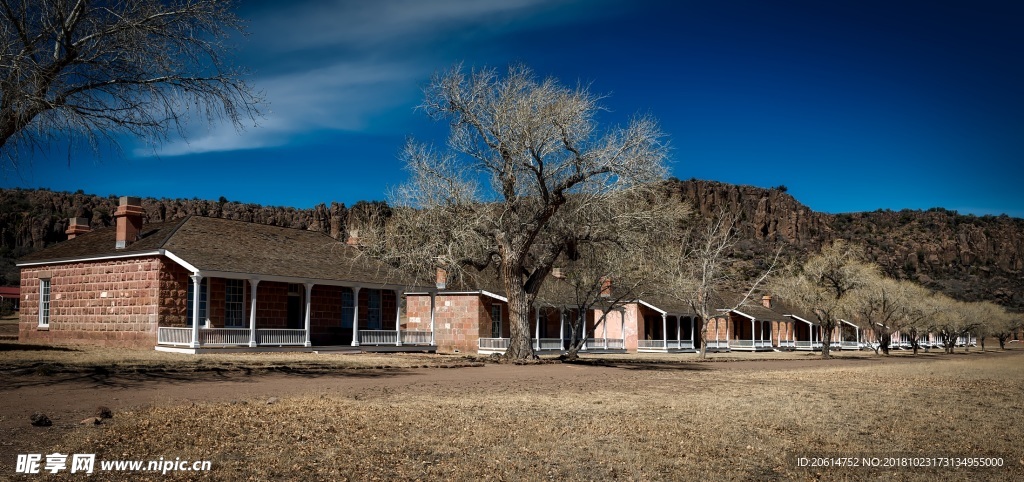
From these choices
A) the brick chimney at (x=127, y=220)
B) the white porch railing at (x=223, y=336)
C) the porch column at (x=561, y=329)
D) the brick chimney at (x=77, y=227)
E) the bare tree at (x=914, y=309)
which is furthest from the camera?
the bare tree at (x=914, y=309)

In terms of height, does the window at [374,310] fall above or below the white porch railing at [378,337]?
above

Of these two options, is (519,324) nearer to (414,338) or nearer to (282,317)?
(282,317)

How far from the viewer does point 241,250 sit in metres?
29.6

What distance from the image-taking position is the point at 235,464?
7359 millimetres

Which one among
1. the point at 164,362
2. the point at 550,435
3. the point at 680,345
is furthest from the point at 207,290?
the point at 680,345

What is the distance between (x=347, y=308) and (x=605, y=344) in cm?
1894

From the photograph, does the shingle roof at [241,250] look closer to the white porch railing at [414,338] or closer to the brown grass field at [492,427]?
the white porch railing at [414,338]

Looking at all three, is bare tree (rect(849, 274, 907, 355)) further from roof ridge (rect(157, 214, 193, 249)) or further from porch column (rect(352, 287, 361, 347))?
roof ridge (rect(157, 214, 193, 249))

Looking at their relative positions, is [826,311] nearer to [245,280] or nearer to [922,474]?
[245,280]

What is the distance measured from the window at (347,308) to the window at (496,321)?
401 inches

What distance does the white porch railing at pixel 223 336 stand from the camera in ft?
83.6

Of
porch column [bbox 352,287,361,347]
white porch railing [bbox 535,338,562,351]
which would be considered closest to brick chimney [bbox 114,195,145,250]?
porch column [bbox 352,287,361,347]

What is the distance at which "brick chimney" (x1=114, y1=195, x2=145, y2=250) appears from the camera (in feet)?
91.1

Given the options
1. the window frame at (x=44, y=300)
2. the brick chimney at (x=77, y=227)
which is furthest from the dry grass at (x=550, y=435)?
the brick chimney at (x=77, y=227)
